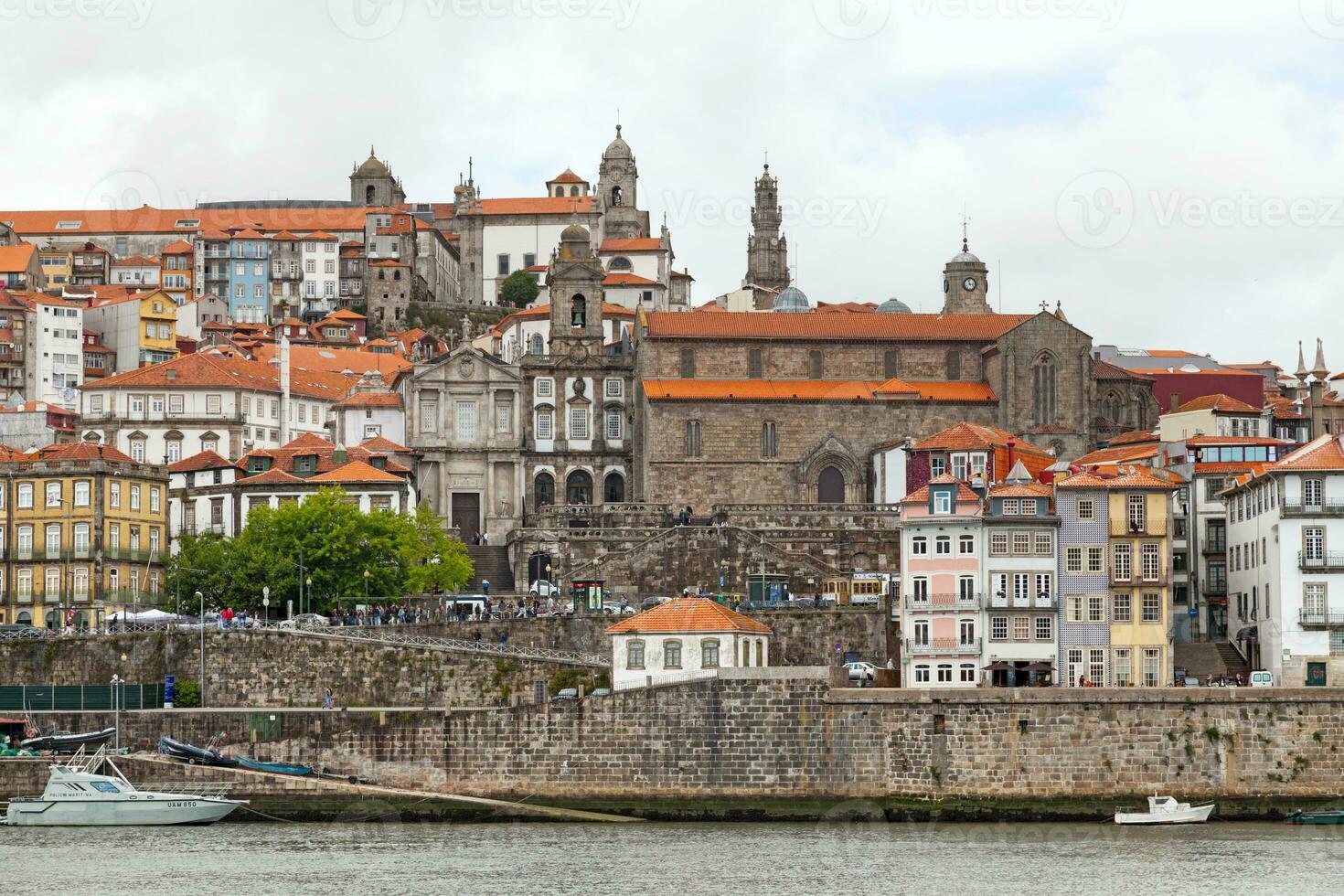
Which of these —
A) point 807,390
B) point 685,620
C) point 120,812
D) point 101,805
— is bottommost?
point 120,812

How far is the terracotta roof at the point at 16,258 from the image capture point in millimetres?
168500

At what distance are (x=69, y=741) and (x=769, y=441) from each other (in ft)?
140

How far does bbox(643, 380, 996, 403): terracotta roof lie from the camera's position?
11281 cm

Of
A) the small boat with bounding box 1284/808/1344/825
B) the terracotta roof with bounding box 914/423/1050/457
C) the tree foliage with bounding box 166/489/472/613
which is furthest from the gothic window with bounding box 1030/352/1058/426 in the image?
the small boat with bounding box 1284/808/1344/825

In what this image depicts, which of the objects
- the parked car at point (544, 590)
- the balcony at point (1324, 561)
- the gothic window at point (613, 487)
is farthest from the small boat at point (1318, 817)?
the gothic window at point (613, 487)

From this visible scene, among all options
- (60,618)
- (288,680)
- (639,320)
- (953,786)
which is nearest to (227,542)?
(60,618)

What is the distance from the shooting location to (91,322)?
160m

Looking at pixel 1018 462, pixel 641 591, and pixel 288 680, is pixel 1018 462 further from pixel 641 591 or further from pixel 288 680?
pixel 288 680

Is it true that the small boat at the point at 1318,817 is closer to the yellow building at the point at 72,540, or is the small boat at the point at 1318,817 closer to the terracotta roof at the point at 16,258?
the yellow building at the point at 72,540

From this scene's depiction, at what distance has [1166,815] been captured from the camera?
70.7 metres

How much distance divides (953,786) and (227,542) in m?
34.8

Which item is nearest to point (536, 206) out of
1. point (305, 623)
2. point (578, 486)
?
point (578, 486)

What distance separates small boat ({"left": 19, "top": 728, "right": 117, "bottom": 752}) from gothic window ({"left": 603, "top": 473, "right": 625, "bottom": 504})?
42.4 m

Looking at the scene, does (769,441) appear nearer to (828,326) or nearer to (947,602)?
(828,326)
